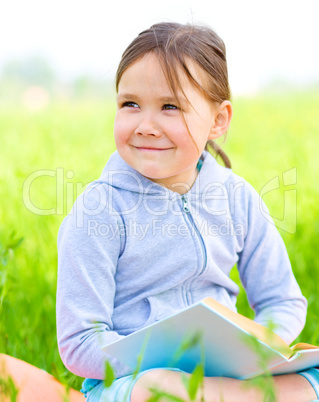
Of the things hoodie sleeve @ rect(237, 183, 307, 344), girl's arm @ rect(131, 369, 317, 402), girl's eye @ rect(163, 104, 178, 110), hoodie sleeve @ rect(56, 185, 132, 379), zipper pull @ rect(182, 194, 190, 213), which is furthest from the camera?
hoodie sleeve @ rect(237, 183, 307, 344)

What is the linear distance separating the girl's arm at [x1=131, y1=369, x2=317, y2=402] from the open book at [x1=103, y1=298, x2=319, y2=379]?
0.03m

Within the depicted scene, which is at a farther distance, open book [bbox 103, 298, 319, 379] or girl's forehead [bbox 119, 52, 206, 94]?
girl's forehead [bbox 119, 52, 206, 94]

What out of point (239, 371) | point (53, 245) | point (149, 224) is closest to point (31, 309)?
point (53, 245)

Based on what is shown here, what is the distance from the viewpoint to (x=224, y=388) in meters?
1.53

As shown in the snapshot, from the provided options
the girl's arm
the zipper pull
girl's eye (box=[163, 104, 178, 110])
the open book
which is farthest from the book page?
girl's eye (box=[163, 104, 178, 110])

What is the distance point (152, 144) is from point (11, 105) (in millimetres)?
6077

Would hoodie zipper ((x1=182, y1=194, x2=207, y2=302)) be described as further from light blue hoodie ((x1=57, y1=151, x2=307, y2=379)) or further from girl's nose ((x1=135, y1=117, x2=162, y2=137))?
girl's nose ((x1=135, y1=117, x2=162, y2=137))

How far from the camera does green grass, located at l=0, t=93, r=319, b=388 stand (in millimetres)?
2492

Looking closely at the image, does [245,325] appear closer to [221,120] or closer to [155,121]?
[155,121]

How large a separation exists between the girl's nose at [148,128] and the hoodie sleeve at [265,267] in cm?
46

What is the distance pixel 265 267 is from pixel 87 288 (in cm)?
65

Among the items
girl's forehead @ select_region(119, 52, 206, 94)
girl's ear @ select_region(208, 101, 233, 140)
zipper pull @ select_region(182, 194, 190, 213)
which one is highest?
girl's forehead @ select_region(119, 52, 206, 94)

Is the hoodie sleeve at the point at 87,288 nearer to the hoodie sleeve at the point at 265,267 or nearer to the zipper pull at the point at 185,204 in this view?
the zipper pull at the point at 185,204

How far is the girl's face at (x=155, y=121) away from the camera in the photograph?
5.68 feet
